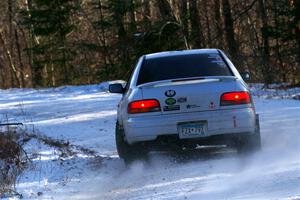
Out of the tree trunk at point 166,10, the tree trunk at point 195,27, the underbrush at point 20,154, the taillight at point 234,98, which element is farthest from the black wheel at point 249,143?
the tree trunk at point 195,27

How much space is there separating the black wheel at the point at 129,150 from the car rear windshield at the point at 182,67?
84 centimetres

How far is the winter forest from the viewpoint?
2678 centimetres

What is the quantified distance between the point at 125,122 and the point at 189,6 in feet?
80.6

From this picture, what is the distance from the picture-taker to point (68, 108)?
17453mm

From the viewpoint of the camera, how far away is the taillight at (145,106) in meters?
Result: 7.96

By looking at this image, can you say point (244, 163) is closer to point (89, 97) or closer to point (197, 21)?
point (89, 97)

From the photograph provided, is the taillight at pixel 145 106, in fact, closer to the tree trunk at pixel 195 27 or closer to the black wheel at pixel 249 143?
the black wheel at pixel 249 143

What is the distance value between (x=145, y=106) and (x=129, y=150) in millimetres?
747

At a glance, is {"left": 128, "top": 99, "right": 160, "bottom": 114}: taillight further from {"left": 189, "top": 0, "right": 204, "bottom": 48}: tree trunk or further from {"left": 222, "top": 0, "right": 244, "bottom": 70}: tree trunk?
{"left": 222, "top": 0, "right": 244, "bottom": 70}: tree trunk

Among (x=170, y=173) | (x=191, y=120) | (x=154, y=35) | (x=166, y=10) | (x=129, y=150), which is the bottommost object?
(x=154, y=35)

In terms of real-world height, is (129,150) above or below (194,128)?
below

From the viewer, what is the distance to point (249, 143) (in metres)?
8.27

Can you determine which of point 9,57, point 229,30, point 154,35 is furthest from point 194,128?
point 9,57

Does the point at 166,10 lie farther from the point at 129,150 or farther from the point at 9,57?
the point at 9,57
